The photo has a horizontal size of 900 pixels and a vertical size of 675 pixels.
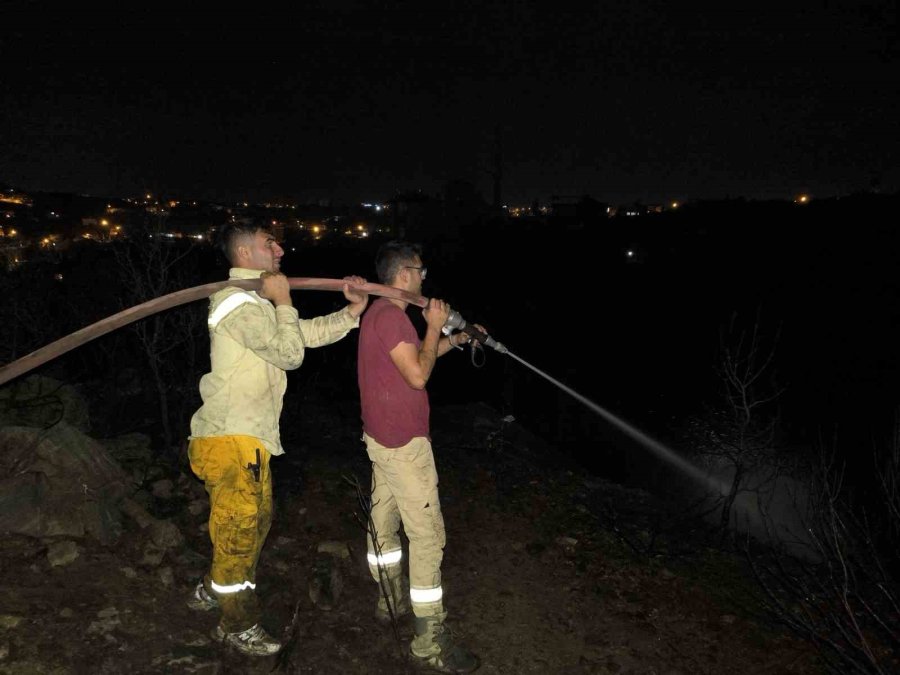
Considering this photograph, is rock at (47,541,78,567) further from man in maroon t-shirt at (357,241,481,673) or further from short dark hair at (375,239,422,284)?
short dark hair at (375,239,422,284)

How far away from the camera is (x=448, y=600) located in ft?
13.4

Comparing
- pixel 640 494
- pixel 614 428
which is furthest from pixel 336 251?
pixel 640 494

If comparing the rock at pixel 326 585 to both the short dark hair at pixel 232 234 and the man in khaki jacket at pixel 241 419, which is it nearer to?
the man in khaki jacket at pixel 241 419

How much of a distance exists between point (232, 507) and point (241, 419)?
1.73 ft

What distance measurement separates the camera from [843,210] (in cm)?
3047

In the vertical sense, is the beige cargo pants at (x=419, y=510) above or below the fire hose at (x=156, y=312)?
below

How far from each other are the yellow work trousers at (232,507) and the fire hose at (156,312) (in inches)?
32.4

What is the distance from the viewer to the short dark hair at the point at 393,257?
130 inches

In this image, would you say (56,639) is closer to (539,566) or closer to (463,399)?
(539,566)

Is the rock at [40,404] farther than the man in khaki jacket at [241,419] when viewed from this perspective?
Yes

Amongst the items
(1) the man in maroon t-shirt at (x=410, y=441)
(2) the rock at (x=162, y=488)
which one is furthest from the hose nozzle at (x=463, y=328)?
(2) the rock at (x=162, y=488)

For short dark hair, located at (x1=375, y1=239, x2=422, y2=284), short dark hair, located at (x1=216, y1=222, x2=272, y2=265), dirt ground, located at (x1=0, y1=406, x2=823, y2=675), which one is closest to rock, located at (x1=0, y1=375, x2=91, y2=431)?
dirt ground, located at (x1=0, y1=406, x2=823, y2=675)

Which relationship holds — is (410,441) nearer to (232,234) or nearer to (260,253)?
(260,253)

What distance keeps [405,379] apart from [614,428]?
68.0 ft
